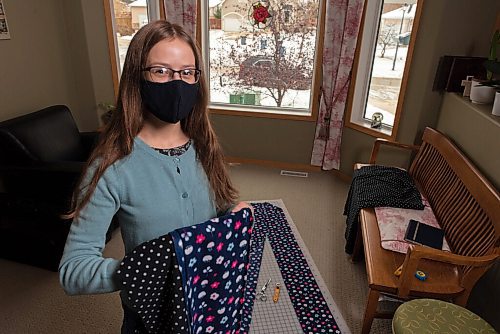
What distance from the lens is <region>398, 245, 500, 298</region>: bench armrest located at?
1507mm

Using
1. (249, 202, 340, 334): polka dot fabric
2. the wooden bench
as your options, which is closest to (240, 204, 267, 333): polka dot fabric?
(249, 202, 340, 334): polka dot fabric

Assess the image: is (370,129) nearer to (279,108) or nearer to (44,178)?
(279,108)

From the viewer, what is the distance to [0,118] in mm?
2709

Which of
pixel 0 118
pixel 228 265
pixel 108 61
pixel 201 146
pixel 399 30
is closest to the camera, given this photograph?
pixel 228 265

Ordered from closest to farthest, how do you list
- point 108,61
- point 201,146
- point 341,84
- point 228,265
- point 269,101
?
point 228,265
point 201,146
point 341,84
point 108,61
point 269,101

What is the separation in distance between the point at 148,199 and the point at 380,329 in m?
1.61

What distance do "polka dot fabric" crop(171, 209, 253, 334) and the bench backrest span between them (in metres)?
1.25

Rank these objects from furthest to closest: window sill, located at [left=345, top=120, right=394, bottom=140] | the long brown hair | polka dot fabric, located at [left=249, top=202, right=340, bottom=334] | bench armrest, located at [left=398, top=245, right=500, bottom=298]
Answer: window sill, located at [left=345, top=120, right=394, bottom=140], polka dot fabric, located at [left=249, top=202, right=340, bottom=334], bench armrest, located at [left=398, top=245, right=500, bottom=298], the long brown hair

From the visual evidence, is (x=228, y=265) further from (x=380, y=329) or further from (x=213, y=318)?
(x=380, y=329)

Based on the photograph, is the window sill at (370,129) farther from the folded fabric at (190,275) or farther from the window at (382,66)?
the folded fabric at (190,275)

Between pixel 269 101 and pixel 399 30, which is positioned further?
pixel 269 101

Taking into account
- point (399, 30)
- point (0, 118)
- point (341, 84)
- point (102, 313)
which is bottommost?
point (102, 313)

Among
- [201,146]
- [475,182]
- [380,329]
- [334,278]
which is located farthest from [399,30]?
[201,146]

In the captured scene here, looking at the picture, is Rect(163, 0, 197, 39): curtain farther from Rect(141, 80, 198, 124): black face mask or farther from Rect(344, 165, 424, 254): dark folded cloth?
Rect(141, 80, 198, 124): black face mask
